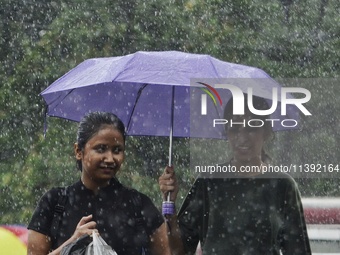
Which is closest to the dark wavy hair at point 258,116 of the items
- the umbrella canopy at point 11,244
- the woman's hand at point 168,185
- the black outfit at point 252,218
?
the black outfit at point 252,218

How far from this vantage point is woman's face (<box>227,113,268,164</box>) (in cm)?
446

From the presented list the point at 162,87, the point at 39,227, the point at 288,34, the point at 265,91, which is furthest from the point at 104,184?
the point at 288,34

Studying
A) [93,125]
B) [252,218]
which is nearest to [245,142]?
[252,218]

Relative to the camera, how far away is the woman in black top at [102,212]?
3.85 meters

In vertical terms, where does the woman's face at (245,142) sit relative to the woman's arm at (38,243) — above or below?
above

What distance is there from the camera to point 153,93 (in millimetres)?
5555

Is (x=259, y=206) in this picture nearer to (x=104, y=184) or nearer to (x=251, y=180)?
(x=251, y=180)

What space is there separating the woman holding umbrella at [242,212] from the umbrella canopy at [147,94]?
1.94 ft

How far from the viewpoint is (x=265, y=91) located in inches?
195

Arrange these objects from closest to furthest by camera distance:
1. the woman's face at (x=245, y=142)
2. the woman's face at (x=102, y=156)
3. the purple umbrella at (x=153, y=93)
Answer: the woman's face at (x=102, y=156) → the woman's face at (x=245, y=142) → the purple umbrella at (x=153, y=93)

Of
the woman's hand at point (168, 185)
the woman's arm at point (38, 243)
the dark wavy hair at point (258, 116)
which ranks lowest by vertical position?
the woman's arm at point (38, 243)

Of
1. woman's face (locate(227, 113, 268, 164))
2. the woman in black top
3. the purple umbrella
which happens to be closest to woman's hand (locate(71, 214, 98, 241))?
the woman in black top

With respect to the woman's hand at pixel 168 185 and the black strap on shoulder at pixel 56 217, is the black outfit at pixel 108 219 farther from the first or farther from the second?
the woman's hand at pixel 168 185

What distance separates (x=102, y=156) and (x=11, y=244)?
2.85 m
